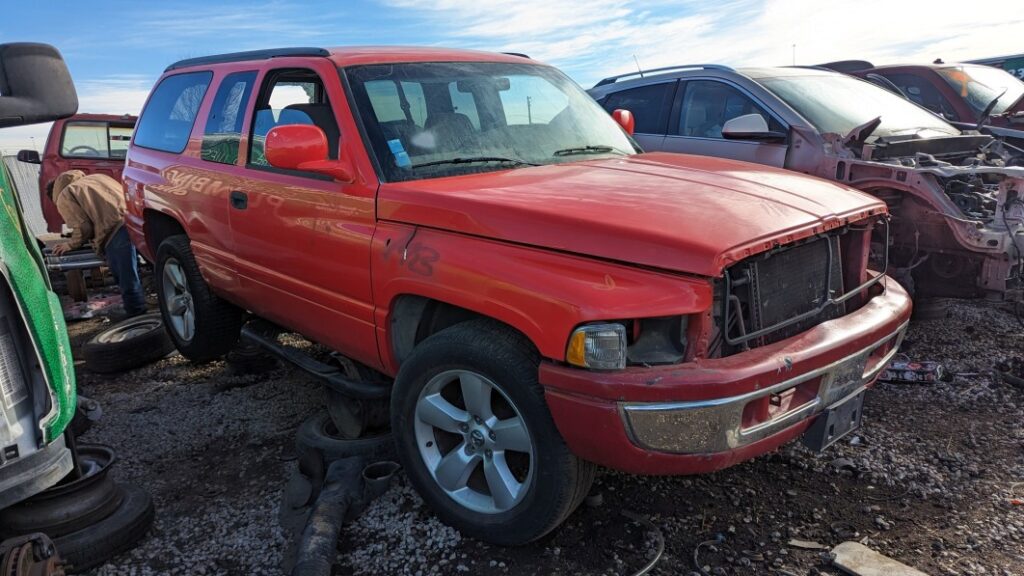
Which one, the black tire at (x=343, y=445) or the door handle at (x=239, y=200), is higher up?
the door handle at (x=239, y=200)

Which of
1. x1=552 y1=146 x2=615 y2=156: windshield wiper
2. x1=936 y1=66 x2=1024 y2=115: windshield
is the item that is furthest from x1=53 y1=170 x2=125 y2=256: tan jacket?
x1=936 y1=66 x2=1024 y2=115: windshield

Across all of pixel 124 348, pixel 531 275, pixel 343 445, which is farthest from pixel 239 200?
pixel 531 275

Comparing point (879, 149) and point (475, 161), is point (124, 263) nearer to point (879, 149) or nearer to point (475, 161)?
point (475, 161)

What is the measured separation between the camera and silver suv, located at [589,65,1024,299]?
461 cm

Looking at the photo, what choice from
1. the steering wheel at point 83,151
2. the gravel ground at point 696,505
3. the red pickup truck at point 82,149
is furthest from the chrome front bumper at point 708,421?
the steering wheel at point 83,151

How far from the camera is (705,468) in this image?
245cm

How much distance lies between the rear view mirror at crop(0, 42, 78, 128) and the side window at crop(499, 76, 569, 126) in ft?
6.45

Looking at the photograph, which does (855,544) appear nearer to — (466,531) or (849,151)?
(466,531)

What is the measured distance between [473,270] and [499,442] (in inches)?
26.6

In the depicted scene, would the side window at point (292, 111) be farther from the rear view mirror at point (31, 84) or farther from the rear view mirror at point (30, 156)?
the rear view mirror at point (30, 156)

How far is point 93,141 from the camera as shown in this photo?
906 cm

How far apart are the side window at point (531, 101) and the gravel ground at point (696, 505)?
5.96 feet

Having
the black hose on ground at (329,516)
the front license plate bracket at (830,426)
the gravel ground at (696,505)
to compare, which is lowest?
the gravel ground at (696,505)

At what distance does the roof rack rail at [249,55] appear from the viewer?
3747mm
